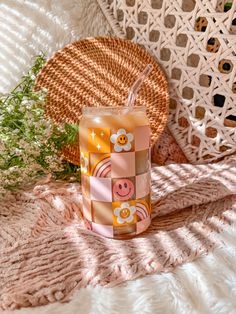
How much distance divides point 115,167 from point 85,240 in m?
0.14

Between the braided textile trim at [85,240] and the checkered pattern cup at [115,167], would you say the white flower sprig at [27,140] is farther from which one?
the checkered pattern cup at [115,167]

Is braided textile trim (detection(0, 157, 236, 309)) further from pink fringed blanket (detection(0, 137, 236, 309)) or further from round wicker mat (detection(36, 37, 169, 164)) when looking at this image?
round wicker mat (detection(36, 37, 169, 164))

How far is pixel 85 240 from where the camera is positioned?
2.23 ft

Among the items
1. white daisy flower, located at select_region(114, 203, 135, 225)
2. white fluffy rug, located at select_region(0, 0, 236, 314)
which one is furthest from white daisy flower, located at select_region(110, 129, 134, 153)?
white fluffy rug, located at select_region(0, 0, 236, 314)

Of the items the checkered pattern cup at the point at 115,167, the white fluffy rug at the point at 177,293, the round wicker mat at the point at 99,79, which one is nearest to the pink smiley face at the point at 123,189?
the checkered pattern cup at the point at 115,167

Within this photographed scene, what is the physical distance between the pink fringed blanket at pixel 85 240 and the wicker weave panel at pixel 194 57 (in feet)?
0.63

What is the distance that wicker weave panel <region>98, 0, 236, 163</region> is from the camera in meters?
1.05

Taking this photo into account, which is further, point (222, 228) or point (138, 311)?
point (222, 228)

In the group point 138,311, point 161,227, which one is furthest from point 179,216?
point 138,311

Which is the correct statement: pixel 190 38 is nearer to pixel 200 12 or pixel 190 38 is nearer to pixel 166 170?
pixel 200 12

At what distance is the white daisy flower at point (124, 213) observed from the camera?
0.70 metres

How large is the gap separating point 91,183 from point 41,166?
9.1 inches

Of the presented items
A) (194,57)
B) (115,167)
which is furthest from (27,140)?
(194,57)

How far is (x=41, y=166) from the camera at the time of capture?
901 mm
